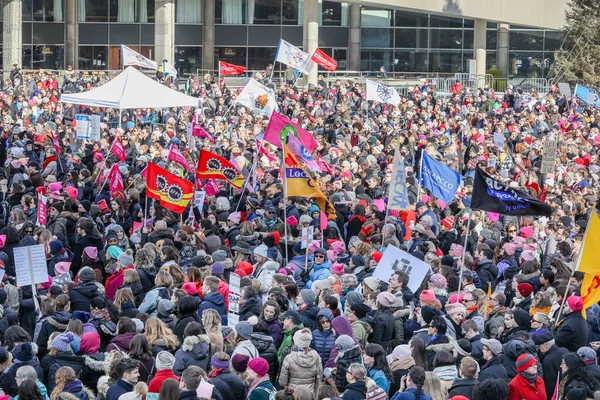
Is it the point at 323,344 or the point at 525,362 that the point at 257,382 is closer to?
the point at 323,344

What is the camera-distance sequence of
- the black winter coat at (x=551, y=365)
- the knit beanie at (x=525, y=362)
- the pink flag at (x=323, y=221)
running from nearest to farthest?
the knit beanie at (x=525, y=362), the black winter coat at (x=551, y=365), the pink flag at (x=323, y=221)

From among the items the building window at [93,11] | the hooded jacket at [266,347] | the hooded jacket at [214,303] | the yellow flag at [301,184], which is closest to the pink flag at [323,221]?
the yellow flag at [301,184]

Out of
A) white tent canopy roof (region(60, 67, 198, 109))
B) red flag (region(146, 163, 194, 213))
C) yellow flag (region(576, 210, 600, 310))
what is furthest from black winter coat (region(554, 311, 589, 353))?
white tent canopy roof (region(60, 67, 198, 109))

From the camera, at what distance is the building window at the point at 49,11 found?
54281mm

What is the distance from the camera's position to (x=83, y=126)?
23719 mm

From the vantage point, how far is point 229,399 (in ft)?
30.0

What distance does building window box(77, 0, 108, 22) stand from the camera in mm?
54406

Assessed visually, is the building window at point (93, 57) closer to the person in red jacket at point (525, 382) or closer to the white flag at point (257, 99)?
the white flag at point (257, 99)

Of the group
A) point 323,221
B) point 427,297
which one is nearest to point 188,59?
point 323,221

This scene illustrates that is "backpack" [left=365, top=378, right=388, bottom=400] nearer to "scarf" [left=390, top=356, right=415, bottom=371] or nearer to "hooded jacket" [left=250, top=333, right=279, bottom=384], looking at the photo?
"scarf" [left=390, top=356, right=415, bottom=371]

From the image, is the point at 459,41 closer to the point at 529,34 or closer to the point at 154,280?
the point at 529,34

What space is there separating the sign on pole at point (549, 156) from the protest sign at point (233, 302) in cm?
1227

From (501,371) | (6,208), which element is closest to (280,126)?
(6,208)

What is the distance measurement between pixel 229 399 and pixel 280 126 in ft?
32.4
